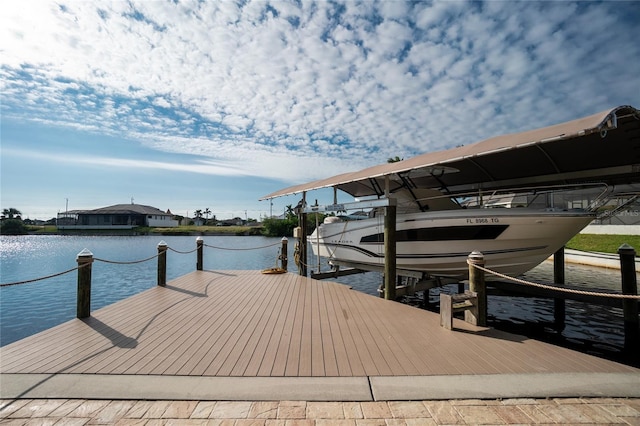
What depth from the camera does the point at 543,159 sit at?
22.6ft

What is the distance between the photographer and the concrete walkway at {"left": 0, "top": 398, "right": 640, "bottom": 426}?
2.46 m

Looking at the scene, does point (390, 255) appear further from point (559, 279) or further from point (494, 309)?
point (559, 279)

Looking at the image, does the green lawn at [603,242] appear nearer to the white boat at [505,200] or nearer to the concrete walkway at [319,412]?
the white boat at [505,200]

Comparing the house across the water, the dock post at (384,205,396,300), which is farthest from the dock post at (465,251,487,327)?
the house across the water

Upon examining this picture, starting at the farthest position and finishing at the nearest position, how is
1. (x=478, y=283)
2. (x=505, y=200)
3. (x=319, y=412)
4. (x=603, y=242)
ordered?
1. (x=603, y=242)
2. (x=505, y=200)
3. (x=478, y=283)
4. (x=319, y=412)

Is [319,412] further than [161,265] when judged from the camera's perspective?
No

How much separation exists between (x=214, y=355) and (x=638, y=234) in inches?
971

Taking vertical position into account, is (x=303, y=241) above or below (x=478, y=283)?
above

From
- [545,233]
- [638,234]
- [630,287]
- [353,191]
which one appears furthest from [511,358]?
[638,234]

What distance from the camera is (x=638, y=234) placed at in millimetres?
18547

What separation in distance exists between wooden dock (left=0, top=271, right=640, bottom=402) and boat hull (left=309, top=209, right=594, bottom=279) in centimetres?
202

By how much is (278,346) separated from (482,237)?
5.13m

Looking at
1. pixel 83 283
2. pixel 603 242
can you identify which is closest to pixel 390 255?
pixel 83 283

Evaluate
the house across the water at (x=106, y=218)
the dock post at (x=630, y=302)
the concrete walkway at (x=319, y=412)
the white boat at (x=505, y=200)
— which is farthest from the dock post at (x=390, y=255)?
the house across the water at (x=106, y=218)
